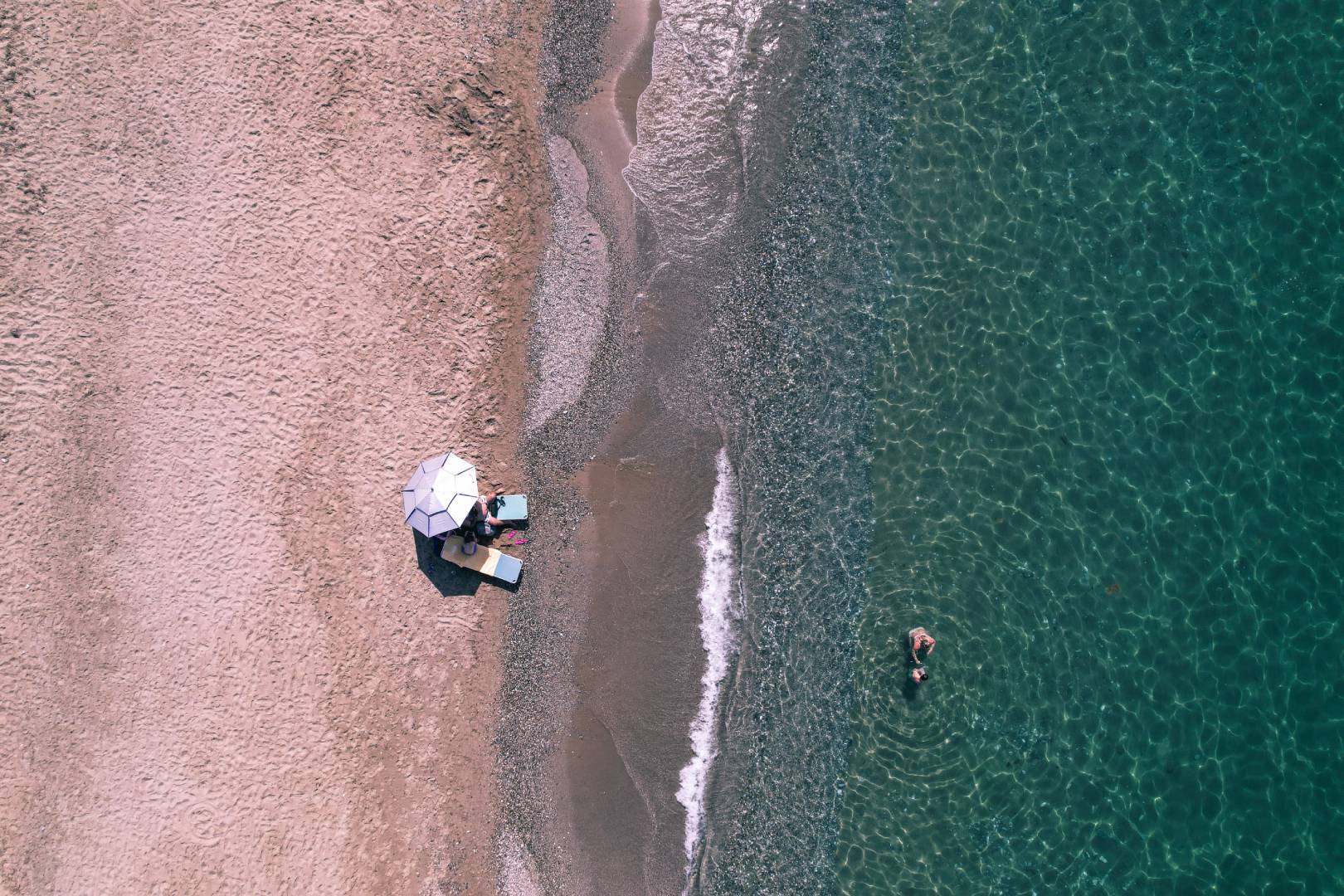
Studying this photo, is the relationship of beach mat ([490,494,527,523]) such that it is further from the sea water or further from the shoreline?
the sea water

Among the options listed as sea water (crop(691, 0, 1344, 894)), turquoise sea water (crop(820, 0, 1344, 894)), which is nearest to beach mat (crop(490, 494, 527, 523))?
sea water (crop(691, 0, 1344, 894))

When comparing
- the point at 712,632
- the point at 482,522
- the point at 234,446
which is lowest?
the point at 712,632

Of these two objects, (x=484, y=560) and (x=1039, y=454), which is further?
(x=1039, y=454)

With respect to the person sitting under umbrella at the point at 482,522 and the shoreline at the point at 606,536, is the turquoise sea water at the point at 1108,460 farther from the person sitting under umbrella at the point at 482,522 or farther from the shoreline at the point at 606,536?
the person sitting under umbrella at the point at 482,522

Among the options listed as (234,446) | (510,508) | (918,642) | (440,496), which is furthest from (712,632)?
(234,446)

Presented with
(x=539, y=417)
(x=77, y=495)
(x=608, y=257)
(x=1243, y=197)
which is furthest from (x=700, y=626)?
(x=1243, y=197)

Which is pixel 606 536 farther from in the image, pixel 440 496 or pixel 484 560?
pixel 440 496
